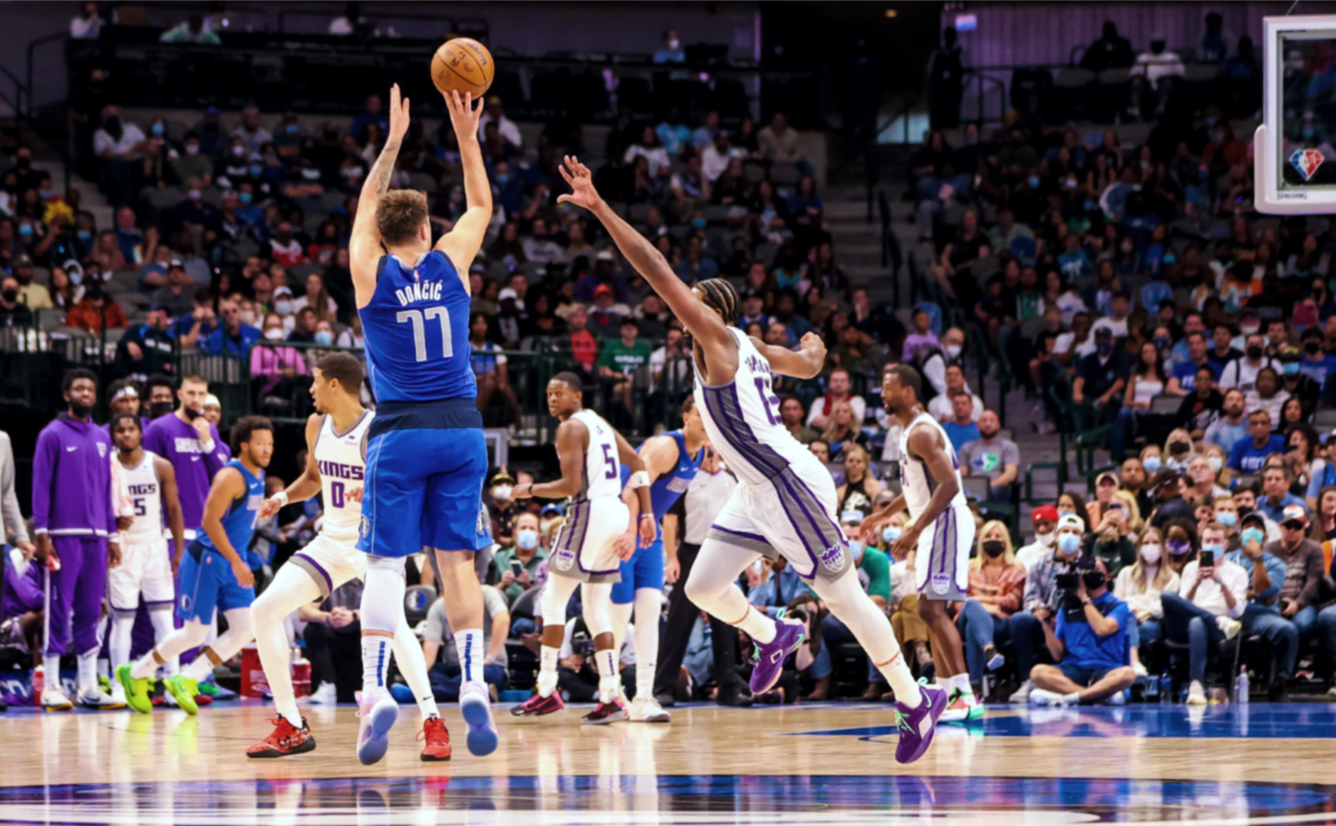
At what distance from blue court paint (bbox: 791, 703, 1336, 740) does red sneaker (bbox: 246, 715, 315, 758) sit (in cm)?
282

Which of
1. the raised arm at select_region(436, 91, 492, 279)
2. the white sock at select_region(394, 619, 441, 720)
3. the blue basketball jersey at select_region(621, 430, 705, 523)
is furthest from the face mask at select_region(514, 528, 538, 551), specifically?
the raised arm at select_region(436, 91, 492, 279)

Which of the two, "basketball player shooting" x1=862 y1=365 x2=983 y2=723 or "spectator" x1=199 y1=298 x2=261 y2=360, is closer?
"basketball player shooting" x1=862 y1=365 x2=983 y2=723

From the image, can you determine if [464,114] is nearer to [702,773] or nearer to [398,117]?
[398,117]

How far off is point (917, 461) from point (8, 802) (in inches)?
217

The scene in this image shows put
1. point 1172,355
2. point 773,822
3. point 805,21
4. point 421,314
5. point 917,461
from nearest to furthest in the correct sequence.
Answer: point 773,822 < point 421,314 < point 917,461 < point 1172,355 < point 805,21

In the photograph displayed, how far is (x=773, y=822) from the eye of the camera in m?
5.82

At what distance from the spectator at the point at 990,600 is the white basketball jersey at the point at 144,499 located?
5982 mm

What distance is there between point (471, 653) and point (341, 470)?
1.72 m

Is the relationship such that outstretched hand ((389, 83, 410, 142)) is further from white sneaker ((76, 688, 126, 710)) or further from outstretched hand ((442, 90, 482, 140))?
white sneaker ((76, 688, 126, 710))

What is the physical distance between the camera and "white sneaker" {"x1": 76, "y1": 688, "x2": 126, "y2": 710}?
12.3m

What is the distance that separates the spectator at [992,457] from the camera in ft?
53.2

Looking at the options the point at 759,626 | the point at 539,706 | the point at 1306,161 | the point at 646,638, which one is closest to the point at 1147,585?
the point at 1306,161

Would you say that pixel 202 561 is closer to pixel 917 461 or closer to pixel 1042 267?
pixel 917 461

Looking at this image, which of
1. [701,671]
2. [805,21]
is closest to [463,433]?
[701,671]
